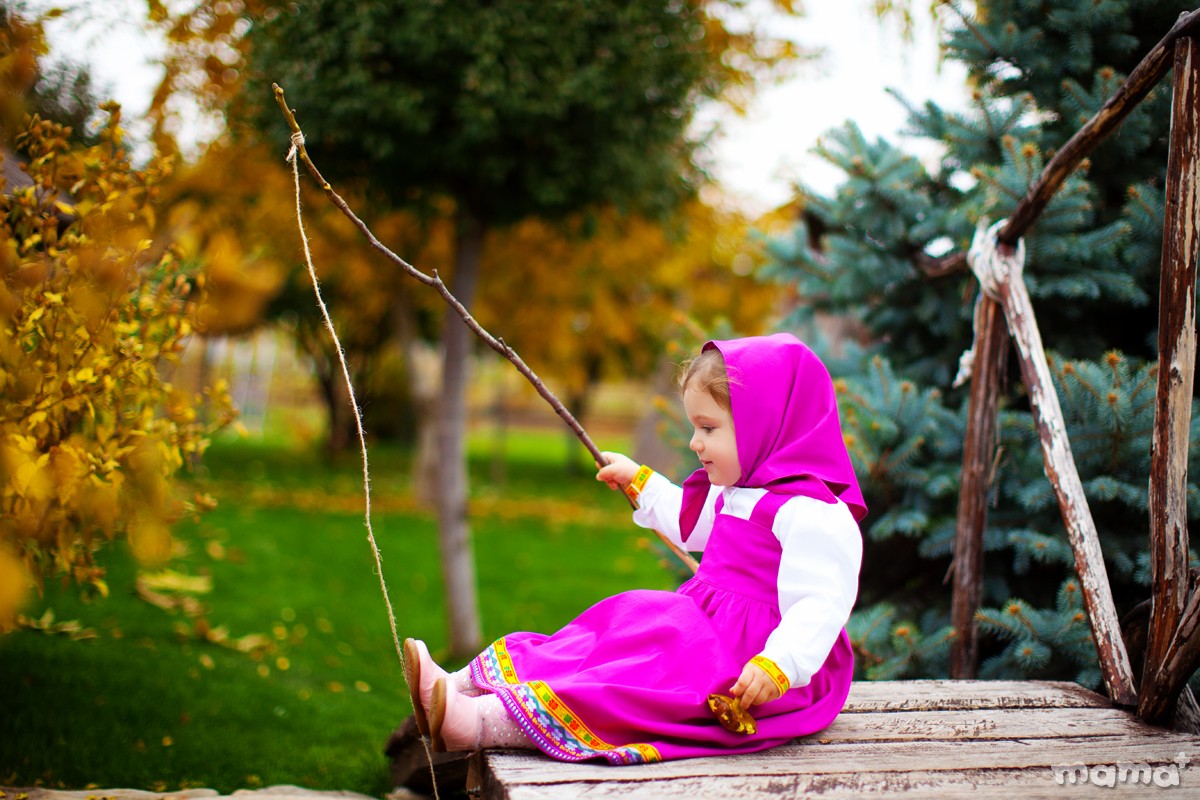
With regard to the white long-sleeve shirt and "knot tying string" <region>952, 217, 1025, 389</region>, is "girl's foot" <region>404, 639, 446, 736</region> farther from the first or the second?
"knot tying string" <region>952, 217, 1025, 389</region>

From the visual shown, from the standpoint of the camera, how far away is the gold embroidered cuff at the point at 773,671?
1.94 metres

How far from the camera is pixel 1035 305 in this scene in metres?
3.58

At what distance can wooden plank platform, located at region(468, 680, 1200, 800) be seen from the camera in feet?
6.13

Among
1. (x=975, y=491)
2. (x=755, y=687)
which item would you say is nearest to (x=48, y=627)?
(x=755, y=687)

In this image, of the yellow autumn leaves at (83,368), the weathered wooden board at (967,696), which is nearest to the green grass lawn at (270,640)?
the yellow autumn leaves at (83,368)

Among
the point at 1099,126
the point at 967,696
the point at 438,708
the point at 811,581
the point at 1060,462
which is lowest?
the point at 967,696

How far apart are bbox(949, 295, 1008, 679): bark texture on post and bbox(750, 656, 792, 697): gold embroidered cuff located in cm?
136

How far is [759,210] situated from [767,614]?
974cm

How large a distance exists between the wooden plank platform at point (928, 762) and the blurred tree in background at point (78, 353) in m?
1.28

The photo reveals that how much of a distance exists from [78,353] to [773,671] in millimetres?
1953

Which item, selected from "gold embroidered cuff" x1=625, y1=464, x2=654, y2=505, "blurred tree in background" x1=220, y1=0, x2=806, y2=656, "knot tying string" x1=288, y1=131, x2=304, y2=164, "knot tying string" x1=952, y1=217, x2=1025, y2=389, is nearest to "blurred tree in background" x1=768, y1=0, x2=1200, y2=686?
"knot tying string" x1=952, y1=217, x2=1025, y2=389

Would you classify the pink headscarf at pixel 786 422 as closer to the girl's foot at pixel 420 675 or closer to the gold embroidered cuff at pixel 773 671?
the gold embroidered cuff at pixel 773 671

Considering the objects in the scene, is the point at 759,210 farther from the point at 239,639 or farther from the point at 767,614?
the point at 767,614

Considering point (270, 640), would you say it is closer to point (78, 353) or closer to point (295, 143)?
point (78, 353)
